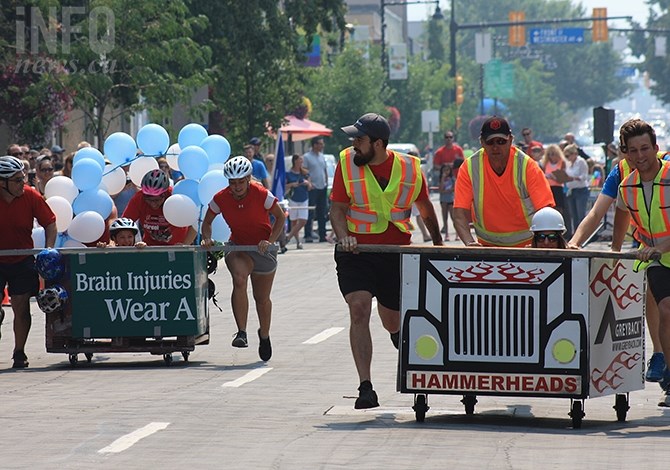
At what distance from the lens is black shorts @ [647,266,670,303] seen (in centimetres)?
1113

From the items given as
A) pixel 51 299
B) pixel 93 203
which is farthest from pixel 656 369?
pixel 93 203

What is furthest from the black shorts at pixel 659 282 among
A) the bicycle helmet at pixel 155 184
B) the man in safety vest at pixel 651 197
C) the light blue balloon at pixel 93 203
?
the light blue balloon at pixel 93 203

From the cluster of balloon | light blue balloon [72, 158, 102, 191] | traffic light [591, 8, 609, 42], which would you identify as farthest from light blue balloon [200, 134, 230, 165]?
traffic light [591, 8, 609, 42]

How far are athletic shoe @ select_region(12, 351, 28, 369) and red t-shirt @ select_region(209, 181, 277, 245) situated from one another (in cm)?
200

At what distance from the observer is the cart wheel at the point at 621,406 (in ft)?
35.9

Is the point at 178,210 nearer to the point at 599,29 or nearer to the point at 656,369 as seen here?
the point at 656,369

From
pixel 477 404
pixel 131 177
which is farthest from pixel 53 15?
pixel 477 404

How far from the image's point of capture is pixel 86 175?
17234mm

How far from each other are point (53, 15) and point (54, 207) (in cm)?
1387

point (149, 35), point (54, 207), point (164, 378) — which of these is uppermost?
point (149, 35)

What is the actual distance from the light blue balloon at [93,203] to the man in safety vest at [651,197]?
7092 millimetres

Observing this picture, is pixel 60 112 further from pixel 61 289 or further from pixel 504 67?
pixel 504 67

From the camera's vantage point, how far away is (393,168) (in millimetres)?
11508

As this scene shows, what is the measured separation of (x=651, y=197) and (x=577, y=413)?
59.6 inches
